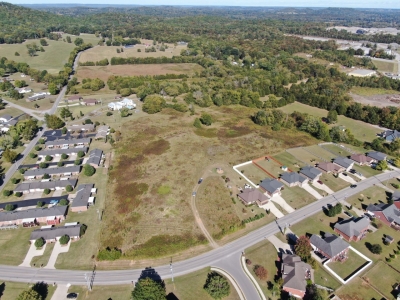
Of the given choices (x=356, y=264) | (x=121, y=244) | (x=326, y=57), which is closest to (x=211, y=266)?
(x=121, y=244)

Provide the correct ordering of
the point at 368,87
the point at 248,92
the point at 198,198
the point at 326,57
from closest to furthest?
1. the point at 198,198
2. the point at 248,92
3. the point at 368,87
4. the point at 326,57

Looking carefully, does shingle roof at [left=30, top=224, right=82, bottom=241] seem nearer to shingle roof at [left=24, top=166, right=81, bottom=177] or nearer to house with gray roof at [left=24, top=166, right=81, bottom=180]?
house with gray roof at [left=24, top=166, right=81, bottom=180]

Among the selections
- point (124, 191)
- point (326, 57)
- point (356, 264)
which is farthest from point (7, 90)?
point (326, 57)

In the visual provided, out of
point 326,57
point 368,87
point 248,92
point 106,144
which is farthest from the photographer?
point 326,57

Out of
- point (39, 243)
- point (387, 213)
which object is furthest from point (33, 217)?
point (387, 213)

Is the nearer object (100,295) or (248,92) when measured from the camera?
(100,295)

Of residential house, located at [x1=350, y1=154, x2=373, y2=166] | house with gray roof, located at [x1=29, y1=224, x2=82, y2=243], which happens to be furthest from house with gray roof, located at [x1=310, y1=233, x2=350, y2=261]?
house with gray roof, located at [x1=29, y1=224, x2=82, y2=243]

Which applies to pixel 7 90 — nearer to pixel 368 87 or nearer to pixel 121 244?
pixel 121 244
